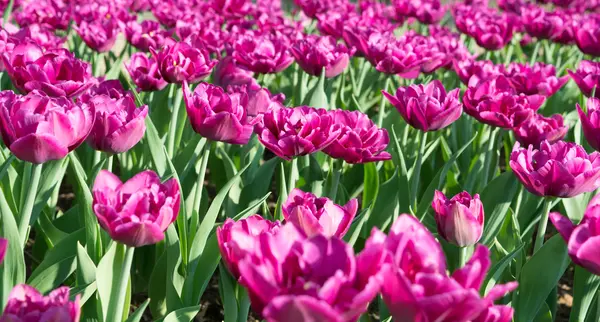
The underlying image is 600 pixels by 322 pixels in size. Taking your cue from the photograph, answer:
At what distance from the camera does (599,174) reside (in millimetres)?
1575

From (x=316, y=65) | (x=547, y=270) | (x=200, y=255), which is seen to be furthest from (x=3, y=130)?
(x=316, y=65)

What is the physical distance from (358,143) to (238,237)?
73 centimetres

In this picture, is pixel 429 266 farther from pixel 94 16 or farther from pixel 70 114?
pixel 94 16

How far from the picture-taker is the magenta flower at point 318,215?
1206 millimetres

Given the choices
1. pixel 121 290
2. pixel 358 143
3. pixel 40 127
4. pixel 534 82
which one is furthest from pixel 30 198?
pixel 534 82

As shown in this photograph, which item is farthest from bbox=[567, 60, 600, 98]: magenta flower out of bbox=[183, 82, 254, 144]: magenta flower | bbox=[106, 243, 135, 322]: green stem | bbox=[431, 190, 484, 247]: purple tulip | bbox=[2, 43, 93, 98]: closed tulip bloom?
bbox=[106, 243, 135, 322]: green stem

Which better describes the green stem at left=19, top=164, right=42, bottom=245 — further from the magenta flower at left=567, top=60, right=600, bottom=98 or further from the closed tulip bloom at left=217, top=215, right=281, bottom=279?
the magenta flower at left=567, top=60, right=600, bottom=98

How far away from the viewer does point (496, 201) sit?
2.12 meters

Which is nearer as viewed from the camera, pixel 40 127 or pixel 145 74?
pixel 40 127

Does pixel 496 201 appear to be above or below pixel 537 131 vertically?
below

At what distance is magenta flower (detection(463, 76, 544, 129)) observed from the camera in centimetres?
206

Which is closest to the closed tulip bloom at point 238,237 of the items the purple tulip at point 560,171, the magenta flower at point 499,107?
the purple tulip at point 560,171

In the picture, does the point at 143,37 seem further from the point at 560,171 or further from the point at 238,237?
the point at 238,237

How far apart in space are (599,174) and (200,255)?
2.89 ft
